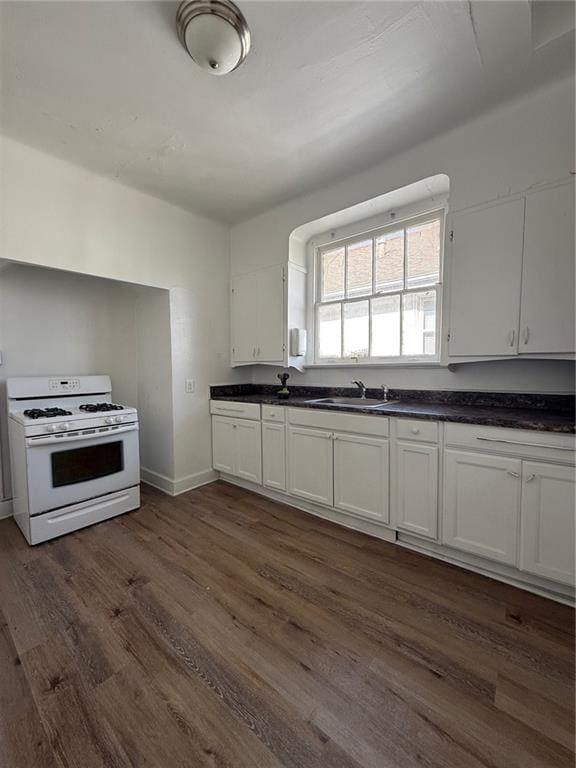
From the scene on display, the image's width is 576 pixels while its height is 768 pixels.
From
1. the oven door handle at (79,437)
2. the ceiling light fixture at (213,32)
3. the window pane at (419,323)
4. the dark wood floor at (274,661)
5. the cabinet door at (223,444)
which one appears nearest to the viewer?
the dark wood floor at (274,661)

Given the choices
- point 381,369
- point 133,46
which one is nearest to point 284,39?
point 133,46

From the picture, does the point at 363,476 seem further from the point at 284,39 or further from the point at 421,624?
the point at 284,39

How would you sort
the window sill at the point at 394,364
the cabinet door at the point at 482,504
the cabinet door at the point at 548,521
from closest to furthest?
the cabinet door at the point at 548,521 < the cabinet door at the point at 482,504 < the window sill at the point at 394,364

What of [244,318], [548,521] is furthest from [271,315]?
[548,521]

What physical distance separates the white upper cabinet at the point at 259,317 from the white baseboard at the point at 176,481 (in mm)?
1251

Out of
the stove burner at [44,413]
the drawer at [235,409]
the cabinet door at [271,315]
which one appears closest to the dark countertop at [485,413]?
the drawer at [235,409]

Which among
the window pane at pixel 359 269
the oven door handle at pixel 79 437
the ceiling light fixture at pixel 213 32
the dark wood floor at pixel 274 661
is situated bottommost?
the dark wood floor at pixel 274 661

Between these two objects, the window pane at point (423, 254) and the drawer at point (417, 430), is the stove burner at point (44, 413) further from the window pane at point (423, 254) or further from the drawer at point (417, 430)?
the window pane at point (423, 254)

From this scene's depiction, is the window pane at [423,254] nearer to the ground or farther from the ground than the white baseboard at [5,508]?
farther from the ground

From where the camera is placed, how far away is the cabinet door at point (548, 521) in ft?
5.07

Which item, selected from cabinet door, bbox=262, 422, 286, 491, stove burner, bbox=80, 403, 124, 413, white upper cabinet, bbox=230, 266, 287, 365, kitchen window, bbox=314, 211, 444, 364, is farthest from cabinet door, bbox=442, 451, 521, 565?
stove burner, bbox=80, 403, 124, 413

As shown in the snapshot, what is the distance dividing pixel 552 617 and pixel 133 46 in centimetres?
341

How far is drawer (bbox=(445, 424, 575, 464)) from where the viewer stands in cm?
155

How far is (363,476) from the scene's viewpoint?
2.25 m
